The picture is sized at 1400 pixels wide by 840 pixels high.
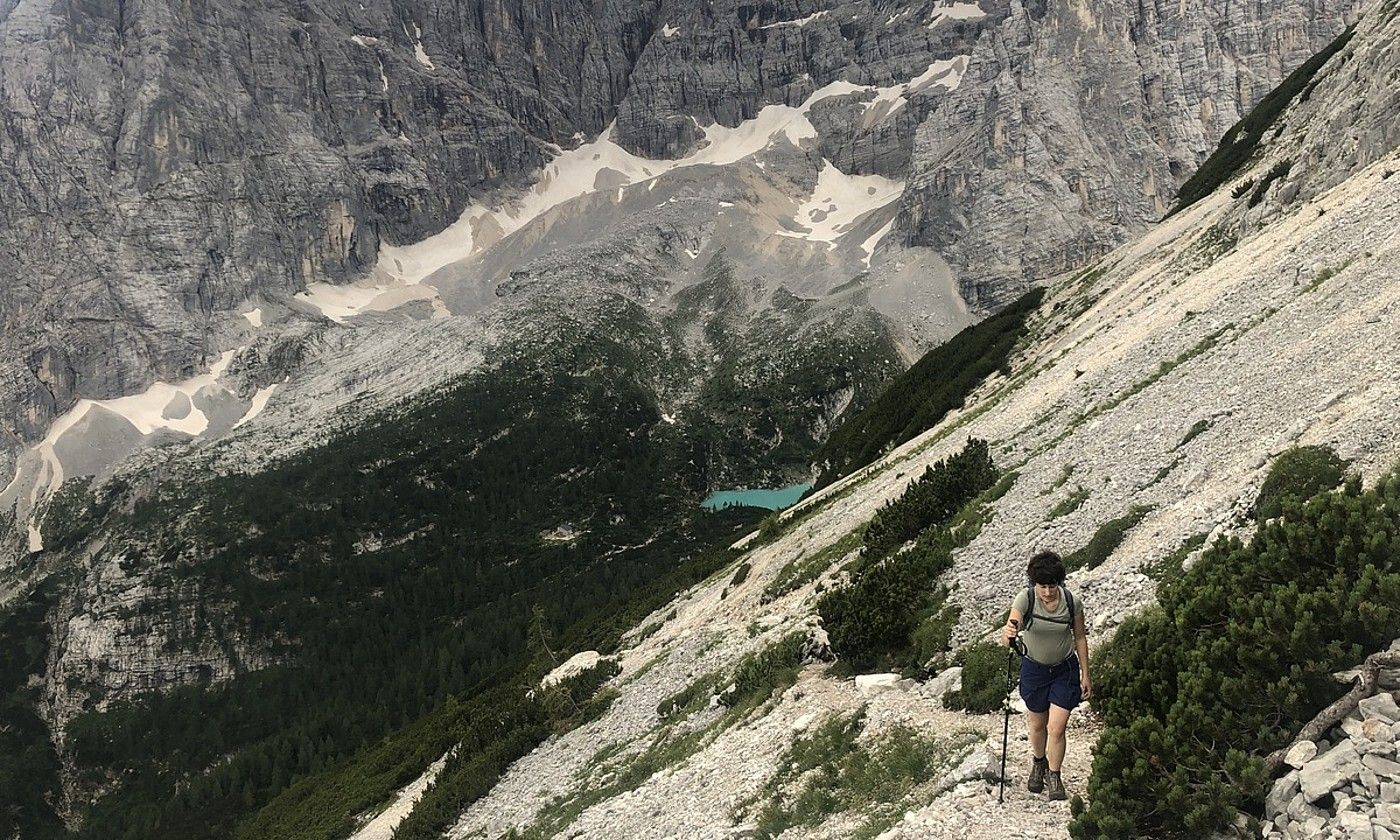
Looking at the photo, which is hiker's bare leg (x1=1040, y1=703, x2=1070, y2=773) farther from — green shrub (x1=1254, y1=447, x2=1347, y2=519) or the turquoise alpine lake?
the turquoise alpine lake

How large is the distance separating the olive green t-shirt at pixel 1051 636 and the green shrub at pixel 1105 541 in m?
6.96

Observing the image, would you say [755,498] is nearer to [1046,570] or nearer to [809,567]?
[809,567]

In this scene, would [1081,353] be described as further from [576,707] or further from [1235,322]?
[576,707]

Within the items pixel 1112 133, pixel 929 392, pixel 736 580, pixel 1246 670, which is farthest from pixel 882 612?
pixel 1112 133

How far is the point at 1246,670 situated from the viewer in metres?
8.28

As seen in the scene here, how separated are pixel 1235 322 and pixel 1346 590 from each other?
20766 millimetres

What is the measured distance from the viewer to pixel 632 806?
696 inches

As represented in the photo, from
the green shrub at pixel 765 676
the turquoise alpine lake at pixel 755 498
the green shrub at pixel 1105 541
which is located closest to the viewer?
the green shrub at pixel 1105 541

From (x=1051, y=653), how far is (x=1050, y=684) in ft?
1.41

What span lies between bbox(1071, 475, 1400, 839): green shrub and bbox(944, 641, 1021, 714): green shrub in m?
3.54

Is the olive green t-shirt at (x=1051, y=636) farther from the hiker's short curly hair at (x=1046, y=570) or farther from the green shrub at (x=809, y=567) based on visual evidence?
the green shrub at (x=809, y=567)

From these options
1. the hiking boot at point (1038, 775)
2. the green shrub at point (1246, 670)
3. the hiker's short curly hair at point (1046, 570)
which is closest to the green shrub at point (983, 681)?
the hiking boot at point (1038, 775)

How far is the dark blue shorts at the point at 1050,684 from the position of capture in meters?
9.48

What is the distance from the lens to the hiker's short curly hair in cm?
952
